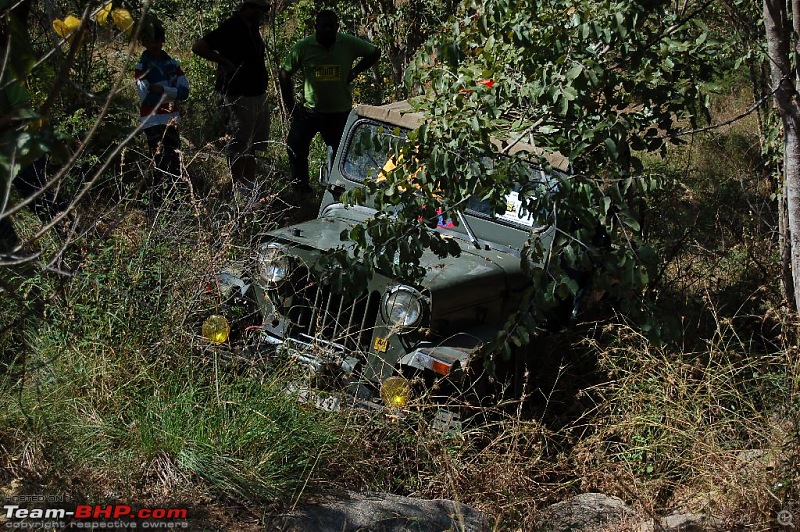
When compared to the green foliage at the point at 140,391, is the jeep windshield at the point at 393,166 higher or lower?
higher

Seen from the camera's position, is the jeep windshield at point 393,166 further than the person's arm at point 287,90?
No

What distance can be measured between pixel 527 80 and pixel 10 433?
2840mm

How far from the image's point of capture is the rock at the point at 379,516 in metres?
3.32

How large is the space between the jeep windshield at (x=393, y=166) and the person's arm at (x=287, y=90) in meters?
2.20

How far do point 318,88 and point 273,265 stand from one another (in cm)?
316

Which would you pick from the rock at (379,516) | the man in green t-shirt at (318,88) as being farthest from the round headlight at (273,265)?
the man in green t-shirt at (318,88)

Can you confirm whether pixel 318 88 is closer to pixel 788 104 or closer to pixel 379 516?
pixel 788 104

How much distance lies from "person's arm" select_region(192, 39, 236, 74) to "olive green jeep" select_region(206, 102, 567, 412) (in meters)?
2.51

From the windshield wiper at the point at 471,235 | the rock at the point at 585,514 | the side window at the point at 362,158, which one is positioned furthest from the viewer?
the side window at the point at 362,158

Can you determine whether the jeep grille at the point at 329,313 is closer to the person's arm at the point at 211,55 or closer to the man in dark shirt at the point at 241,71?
the man in dark shirt at the point at 241,71

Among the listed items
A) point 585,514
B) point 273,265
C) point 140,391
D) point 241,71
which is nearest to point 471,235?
point 273,265

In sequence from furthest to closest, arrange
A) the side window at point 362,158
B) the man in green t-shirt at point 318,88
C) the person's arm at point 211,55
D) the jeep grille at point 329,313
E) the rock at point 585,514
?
the man in green t-shirt at point 318,88 < the person's arm at point 211,55 < the side window at point 362,158 < the jeep grille at point 329,313 < the rock at point 585,514

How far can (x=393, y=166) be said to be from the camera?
199 inches

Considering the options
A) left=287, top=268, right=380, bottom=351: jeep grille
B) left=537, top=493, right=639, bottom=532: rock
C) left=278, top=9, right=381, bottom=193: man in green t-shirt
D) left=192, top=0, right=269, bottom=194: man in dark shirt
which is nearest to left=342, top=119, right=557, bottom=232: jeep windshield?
left=287, top=268, right=380, bottom=351: jeep grille
